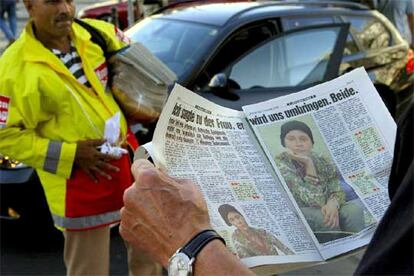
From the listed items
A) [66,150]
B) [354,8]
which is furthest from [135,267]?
[354,8]

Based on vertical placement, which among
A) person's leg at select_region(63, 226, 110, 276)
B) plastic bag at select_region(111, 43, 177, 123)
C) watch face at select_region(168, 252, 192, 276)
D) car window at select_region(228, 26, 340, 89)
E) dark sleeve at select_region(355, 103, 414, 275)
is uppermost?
dark sleeve at select_region(355, 103, 414, 275)

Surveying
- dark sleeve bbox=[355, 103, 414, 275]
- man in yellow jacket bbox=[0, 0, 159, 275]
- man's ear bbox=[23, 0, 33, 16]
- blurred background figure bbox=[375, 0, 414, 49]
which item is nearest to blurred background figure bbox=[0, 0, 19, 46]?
blurred background figure bbox=[375, 0, 414, 49]

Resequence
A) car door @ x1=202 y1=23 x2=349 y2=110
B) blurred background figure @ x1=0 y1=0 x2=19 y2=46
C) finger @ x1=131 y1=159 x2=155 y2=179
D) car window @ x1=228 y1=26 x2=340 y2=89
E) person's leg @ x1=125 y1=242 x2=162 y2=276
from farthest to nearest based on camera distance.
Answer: blurred background figure @ x1=0 y1=0 x2=19 y2=46, car window @ x1=228 y1=26 x2=340 y2=89, car door @ x1=202 y1=23 x2=349 y2=110, person's leg @ x1=125 y1=242 x2=162 y2=276, finger @ x1=131 y1=159 x2=155 y2=179

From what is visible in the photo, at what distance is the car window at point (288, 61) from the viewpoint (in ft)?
15.1

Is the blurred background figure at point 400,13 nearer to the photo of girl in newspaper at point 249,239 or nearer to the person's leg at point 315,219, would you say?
the person's leg at point 315,219

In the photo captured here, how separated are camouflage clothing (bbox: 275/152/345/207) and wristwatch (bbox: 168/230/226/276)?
0.29m

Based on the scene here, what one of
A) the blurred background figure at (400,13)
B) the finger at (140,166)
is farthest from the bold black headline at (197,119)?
the blurred background figure at (400,13)

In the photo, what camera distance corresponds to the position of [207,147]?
1.33 metres

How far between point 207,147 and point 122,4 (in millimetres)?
10527

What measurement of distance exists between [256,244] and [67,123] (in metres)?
1.46

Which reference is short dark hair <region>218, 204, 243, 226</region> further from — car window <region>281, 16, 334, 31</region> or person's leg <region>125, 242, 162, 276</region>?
car window <region>281, 16, 334, 31</region>

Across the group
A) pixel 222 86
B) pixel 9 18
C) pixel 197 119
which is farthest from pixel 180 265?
pixel 9 18

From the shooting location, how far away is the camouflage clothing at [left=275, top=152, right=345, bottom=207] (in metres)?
1.37

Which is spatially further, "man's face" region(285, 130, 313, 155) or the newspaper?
"man's face" region(285, 130, 313, 155)
